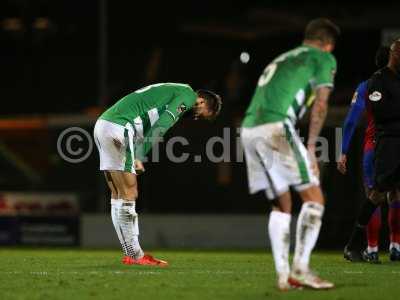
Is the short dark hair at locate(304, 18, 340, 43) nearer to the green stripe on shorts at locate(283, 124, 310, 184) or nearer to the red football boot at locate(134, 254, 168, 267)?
the green stripe on shorts at locate(283, 124, 310, 184)

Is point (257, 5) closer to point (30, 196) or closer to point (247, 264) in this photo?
point (30, 196)

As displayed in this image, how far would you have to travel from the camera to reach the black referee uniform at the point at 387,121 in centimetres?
1102

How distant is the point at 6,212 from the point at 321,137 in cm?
659

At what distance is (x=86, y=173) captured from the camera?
82.5 ft

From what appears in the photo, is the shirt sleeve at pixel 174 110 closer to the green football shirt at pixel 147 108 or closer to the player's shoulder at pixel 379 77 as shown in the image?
the green football shirt at pixel 147 108

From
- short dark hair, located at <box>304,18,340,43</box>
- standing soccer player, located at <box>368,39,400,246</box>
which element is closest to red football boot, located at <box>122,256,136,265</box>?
standing soccer player, located at <box>368,39,400,246</box>

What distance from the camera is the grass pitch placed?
786 centimetres

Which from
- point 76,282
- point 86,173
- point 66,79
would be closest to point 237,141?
point 86,173

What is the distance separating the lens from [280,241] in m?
8.09

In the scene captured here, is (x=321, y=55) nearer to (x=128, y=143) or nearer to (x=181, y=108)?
(x=181, y=108)

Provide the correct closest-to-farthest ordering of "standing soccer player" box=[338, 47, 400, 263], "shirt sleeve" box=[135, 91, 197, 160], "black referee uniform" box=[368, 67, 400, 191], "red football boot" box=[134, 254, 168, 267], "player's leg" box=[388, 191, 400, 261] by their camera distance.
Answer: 1. "shirt sleeve" box=[135, 91, 197, 160]
2. "red football boot" box=[134, 254, 168, 267]
3. "black referee uniform" box=[368, 67, 400, 191]
4. "standing soccer player" box=[338, 47, 400, 263]
5. "player's leg" box=[388, 191, 400, 261]

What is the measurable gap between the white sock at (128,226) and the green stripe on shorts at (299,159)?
311 centimetres

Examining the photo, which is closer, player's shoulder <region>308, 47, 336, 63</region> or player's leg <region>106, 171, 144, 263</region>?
player's shoulder <region>308, 47, 336, 63</region>

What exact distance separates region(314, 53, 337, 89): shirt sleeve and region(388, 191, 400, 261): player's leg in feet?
13.8
